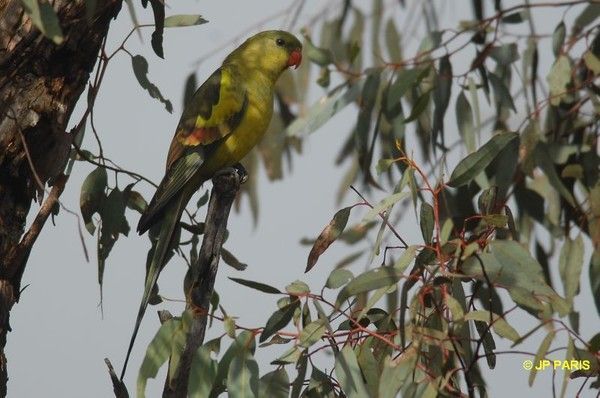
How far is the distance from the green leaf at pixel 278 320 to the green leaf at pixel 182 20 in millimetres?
680

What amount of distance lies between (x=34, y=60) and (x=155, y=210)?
54 cm

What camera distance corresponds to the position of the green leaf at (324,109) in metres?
2.52

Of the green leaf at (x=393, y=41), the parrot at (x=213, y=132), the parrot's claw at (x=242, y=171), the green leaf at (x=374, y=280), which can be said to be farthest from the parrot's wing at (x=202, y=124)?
the green leaf at (x=374, y=280)

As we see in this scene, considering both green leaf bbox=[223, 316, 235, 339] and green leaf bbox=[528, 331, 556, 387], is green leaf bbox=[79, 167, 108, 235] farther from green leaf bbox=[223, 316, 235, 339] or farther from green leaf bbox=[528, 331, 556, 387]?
green leaf bbox=[528, 331, 556, 387]

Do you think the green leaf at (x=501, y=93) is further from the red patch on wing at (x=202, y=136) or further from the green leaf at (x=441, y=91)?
the red patch on wing at (x=202, y=136)

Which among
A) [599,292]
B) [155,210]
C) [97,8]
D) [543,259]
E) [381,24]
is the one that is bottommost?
[599,292]

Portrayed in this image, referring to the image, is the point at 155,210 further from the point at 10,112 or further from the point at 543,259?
the point at 543,259

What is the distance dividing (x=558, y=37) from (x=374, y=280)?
3.48 feet

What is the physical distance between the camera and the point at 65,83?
2.03 m

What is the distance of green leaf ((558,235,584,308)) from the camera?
2.09 meters

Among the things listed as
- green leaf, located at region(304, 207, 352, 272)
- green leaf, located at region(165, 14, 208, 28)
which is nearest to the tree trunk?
green leaf, located at region(165, 14, 208, 28)

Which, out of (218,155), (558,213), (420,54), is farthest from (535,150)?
(218,155)

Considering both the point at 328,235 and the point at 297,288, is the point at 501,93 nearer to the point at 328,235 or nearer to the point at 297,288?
the point at 328,235

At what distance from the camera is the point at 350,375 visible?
1.83 meters
